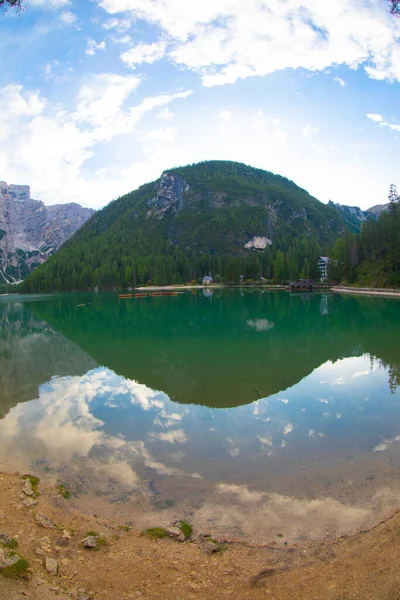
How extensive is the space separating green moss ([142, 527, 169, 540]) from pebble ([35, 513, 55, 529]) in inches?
80.6

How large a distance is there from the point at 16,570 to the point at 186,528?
10.9 feet

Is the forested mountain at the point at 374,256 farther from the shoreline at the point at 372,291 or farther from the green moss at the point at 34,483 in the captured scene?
the green moss at the point at 34,483

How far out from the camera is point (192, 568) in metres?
6.53

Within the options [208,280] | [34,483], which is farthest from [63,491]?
[208,280]

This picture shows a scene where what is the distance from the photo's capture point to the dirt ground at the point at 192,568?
5.71m

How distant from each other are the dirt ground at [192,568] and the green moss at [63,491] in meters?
1.33

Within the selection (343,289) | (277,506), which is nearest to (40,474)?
(277,506)

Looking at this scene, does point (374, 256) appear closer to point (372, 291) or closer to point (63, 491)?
point (372, 291)

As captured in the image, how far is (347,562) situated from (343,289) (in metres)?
110

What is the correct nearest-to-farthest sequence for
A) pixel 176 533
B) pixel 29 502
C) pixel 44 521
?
1. pixel 176 533
2. pixel 44 521
3. pixel 29 502

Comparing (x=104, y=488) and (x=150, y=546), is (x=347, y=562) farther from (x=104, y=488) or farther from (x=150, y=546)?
(x=104, y=488)

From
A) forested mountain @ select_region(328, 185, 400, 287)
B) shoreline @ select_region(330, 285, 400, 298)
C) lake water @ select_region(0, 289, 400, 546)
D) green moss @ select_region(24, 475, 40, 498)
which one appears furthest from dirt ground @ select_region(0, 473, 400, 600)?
forested mountain @ select_region(328, 185, 400, 287)

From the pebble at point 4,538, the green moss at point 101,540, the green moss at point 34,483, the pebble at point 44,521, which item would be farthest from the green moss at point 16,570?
the green moss at point 34,483

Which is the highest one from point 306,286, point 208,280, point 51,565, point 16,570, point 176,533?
point 208,280
